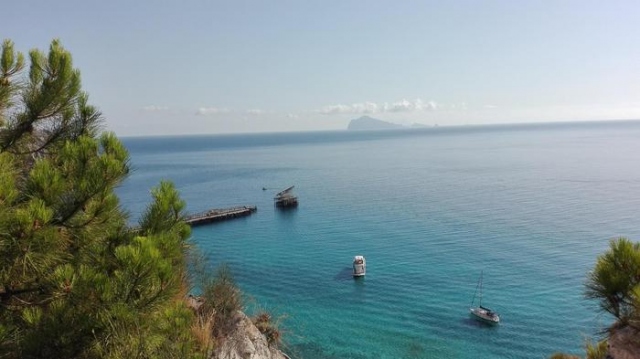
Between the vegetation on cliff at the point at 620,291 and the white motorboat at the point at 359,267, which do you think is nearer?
the vegetation on cliff at the point at 620,291

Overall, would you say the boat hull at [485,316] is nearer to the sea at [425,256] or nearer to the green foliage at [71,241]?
the sea at [425,256]

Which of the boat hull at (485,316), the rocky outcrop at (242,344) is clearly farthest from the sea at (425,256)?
the rocky outcrop at (242,344)

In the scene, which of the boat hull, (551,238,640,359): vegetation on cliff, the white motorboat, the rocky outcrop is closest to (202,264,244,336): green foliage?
the rocky outcrop

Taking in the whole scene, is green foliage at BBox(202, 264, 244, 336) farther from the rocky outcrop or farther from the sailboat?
the sailboat

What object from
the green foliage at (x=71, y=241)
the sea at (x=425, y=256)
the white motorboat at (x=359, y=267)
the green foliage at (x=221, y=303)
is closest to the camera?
the green foliage at (x=71, y=241)

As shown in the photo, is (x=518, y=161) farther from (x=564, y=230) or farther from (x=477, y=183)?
(x=564, y=230)

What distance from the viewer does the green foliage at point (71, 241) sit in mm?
5414

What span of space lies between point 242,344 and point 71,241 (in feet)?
25.9

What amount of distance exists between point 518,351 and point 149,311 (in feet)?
87.2

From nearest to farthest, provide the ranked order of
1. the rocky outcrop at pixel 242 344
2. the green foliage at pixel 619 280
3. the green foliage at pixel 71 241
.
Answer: the green foliage at pixel 71 241 → the green foliage at pixel 619 280 → the rocky outcrop at pixel 242 344

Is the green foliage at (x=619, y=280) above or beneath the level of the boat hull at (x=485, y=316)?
above

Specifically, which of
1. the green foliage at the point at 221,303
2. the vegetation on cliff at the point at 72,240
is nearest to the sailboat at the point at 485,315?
the green foliage at the point at 221,303

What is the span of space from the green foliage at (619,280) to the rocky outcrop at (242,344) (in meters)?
9.54

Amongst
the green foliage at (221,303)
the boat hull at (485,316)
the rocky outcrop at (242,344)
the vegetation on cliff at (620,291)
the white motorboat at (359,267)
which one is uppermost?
the vegetation on cliff at (620,291)
